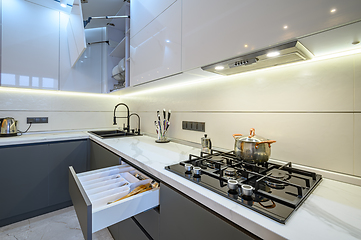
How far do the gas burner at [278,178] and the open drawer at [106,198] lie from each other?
552mm

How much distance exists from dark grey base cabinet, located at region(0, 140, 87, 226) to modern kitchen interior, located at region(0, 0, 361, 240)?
0.01m

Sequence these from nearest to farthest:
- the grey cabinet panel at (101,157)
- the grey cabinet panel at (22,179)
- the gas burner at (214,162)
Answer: the gas burner at (214,162)
the grey cabinet panel at (101,157)
the grey cabinet panel at (22,179)

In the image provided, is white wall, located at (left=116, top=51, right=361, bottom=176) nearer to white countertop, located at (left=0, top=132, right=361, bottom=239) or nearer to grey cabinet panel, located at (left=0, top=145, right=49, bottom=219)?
white countertop, located at (left=0, top=132, right=361, bottom=239)

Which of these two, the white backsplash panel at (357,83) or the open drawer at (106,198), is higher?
the white backsplash panel at (357,83)

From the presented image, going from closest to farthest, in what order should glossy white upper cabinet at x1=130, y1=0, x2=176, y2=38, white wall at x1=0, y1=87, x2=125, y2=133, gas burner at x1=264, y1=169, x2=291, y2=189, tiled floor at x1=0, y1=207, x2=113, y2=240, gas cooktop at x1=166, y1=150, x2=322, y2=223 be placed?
gas cooktop at x1=166, y1=150, x2=322, y2=223
gas burner at x1=264, y1=169, x2=291, y2=189
glossy white upper cabinet at x1=130, y1=0, x2=176, y2=38
tiled floor at x1=0, y1=207, x2=113, y2=240
white wall at x1=0, y1=87, x2=125, y2=133

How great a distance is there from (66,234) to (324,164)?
2.21 metres

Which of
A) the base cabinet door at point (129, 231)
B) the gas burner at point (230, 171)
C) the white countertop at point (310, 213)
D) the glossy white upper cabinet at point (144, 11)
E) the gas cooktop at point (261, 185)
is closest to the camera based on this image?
the white countertop at point (310, 213)

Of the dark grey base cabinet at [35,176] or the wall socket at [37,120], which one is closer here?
the dark grey base cabinet at [35,176]

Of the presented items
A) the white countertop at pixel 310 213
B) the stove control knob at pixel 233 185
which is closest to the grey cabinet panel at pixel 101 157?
the white countertop at pixel 310 213

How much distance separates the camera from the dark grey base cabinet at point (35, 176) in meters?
1.73

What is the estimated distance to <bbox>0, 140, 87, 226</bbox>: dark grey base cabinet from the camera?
1.73 m

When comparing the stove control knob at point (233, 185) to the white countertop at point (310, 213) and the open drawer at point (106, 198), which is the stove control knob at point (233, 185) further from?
the open drawer at point (106, 198)

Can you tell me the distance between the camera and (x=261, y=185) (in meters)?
0.72

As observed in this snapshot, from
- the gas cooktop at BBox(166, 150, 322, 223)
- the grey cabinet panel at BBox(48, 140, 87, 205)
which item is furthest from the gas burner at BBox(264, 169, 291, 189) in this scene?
the grey cabinet panel at BBox(48, 140, 87, 205)
